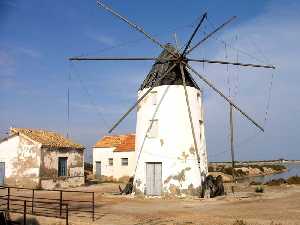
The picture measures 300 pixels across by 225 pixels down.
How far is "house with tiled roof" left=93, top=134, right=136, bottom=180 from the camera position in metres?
36.0

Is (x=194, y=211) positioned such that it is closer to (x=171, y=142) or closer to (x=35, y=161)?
(x=171, y=142)

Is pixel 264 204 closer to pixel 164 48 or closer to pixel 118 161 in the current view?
pixel 164 48

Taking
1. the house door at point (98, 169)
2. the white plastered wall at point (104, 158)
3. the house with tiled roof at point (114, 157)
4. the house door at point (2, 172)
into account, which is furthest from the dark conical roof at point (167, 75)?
the house door at point (98, 169)

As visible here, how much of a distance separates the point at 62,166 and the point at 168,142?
10780 millimetres

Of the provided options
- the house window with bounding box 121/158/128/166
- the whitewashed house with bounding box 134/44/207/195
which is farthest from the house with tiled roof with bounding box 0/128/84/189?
the whitewashed house with bounding box 134/44/207/195

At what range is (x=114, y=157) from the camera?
1460 inches

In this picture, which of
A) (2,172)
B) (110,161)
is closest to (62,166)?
(2,172)

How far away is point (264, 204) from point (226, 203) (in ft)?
5.92

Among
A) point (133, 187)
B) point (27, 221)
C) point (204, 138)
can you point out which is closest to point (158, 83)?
point (204, 138)

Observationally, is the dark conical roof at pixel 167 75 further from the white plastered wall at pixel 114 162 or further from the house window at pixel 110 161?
the house window at pixel 110 161

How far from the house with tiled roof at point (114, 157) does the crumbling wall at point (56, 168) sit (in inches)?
237

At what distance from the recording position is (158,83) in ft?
72.4

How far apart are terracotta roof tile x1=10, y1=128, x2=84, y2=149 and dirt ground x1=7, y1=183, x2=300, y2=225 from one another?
7523 mm

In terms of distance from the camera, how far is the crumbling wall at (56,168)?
26798 mm
